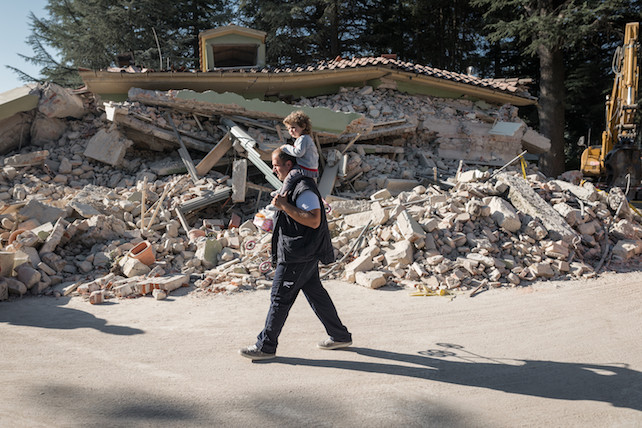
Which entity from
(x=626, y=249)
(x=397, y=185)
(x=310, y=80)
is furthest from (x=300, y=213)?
(x=310, y=80)

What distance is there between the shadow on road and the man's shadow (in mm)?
2151

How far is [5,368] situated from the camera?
3.63 meters

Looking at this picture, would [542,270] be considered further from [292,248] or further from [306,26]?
[306,26]

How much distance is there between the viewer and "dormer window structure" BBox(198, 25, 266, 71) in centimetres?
1359

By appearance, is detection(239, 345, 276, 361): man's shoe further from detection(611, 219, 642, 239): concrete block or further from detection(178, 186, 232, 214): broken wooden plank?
detection(611, 219, 642, 239): concrete block

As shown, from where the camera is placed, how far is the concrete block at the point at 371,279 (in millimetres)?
5895

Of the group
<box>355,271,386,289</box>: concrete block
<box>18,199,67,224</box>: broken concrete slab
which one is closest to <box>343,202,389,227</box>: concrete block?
<box>355,271,386,289</box>: concrete block

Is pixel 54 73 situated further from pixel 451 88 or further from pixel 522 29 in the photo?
pixel 522 29

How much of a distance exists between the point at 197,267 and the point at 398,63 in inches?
366

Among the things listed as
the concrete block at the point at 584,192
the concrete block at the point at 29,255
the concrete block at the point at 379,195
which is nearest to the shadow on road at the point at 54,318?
the concrete block at the point at 29,255

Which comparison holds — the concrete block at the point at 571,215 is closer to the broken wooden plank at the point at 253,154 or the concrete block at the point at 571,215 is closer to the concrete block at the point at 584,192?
the concrete block at the point at 584,192

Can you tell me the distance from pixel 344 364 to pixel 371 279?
2.27m

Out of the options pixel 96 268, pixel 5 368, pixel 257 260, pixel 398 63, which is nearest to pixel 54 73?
pixel 398 63

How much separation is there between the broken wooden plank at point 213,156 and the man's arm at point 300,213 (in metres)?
7.19
